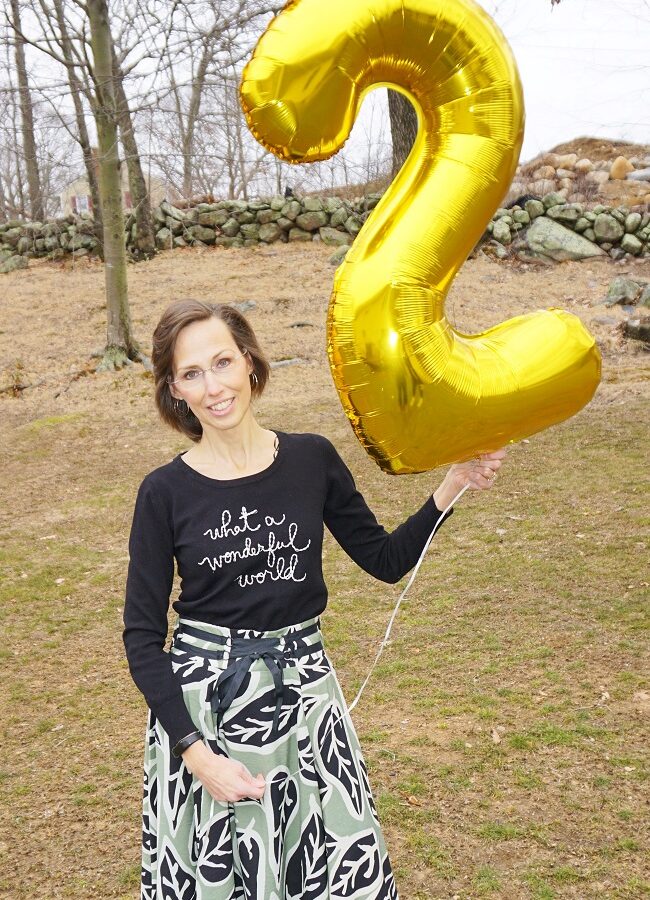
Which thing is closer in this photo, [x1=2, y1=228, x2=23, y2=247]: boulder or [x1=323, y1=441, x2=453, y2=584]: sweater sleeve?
[x1=323, y1=441, x2=453, y2=584]: sweater sleeve

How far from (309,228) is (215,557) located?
1361 cm

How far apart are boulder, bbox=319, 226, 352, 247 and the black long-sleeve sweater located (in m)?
12.9

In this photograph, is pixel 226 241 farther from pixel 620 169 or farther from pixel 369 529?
pixel 369 529

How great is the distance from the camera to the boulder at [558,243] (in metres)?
13.1

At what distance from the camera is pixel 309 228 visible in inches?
572

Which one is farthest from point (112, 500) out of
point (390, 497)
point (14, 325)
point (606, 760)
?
point (14, 325)

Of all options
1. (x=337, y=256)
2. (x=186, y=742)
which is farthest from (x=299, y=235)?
(x=186, y=742)

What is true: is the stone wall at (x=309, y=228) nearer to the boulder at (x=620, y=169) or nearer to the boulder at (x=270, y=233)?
the boulder at (x=270, y=233)

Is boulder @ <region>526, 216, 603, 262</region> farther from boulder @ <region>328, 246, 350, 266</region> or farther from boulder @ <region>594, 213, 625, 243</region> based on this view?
boulder @ <region>328, 246, 350, 266</region>

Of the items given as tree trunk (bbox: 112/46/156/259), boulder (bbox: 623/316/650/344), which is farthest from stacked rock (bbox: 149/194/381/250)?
boulder (bbox: 623/316/650/344)

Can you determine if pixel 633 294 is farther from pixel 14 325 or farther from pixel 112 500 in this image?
pixel 14 325

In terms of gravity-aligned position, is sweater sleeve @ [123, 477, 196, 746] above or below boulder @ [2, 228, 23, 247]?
above

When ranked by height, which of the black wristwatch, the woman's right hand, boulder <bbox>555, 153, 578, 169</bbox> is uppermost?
boulder <bbox>555, 153, 578, 169</bbox>

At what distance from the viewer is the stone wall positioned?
13.4 m
